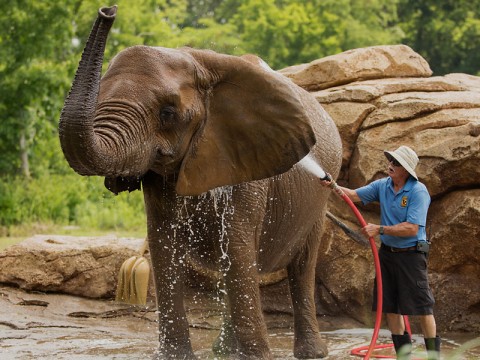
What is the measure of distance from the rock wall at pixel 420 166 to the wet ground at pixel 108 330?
34cm

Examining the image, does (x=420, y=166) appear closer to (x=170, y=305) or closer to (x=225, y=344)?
(x=225, y=344)

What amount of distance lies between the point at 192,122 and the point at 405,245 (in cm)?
193

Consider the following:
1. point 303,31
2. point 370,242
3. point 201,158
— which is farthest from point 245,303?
point 303,31

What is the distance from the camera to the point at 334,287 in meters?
9.57

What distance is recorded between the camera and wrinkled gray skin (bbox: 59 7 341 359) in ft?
17.8

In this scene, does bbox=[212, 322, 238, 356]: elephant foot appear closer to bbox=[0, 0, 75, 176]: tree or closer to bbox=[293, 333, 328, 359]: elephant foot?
bbox=[293, 333, 328, 359]: elephant foot

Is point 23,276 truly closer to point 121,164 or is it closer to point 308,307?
point 308,307

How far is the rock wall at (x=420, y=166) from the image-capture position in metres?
9.00

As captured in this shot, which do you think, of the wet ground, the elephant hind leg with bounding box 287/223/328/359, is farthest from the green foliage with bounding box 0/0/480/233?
the elephant hind leg with bounding box 287/223/328/359

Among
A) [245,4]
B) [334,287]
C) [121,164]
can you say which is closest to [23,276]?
[334,287]

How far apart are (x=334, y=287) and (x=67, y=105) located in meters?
5.29

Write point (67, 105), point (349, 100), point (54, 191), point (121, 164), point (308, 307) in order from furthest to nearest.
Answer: point (54, 191) < point (349, 100) < point (308, 307) < point (121, 164) < point (67, 105)

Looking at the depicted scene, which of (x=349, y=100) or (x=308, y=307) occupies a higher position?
(x=349, y=100)

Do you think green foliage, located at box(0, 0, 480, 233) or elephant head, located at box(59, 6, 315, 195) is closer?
elephant head, located at box(59, 6, 315, 195)
